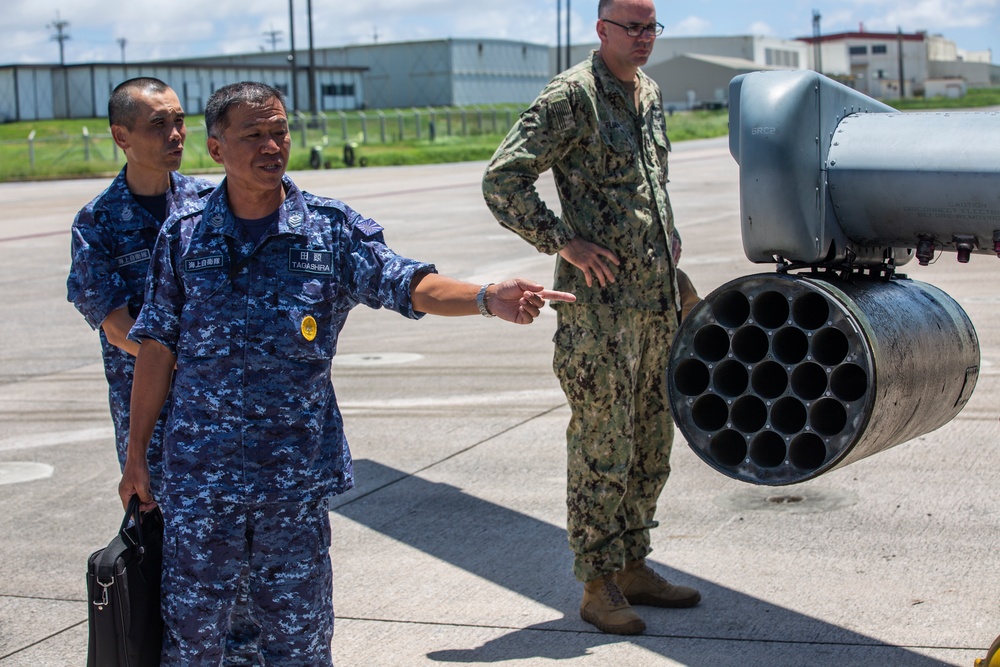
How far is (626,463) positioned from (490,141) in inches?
1785

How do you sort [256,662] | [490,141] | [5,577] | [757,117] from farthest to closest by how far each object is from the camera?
[490,141]
[5,577]
[256,662]
[757,117]

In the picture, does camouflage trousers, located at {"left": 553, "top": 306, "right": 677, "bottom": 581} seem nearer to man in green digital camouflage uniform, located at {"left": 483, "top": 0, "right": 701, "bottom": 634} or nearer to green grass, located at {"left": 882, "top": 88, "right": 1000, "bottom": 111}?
man in green digital camouflage uniform, located at {"left": 483, "top": 0, "right": 701, "bottom": 634}

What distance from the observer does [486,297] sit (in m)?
3.13

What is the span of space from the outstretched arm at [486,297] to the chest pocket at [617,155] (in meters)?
0.96

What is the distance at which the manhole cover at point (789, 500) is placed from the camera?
5291 mm

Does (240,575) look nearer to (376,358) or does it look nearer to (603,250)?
(603,250)

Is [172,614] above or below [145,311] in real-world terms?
below

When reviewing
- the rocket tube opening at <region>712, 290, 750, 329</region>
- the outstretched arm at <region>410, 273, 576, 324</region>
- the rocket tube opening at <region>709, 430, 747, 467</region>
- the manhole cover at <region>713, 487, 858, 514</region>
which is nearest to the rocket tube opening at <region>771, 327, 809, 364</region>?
the rocket tube opening at <region>712, 290, 750, 329</region>

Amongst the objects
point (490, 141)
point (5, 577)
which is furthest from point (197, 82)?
point (5, 577)

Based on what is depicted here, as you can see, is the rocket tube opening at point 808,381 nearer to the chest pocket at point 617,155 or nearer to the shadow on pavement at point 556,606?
the shadow on pavement at point 556,606

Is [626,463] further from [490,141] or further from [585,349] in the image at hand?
[490,141]

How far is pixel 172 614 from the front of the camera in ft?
10.5

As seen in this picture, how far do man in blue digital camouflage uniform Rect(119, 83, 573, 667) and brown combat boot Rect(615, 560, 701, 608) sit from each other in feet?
4.39

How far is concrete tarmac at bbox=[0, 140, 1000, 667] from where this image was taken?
13.2ft
